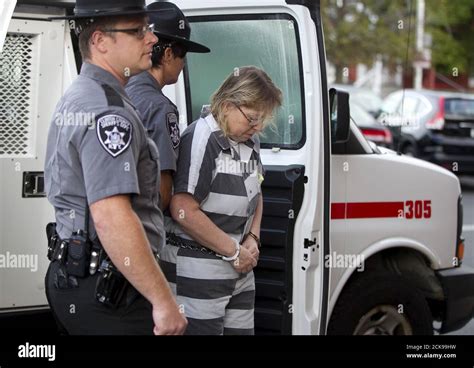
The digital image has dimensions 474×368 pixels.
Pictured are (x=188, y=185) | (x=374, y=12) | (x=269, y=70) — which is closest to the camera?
(x=188, y=185)

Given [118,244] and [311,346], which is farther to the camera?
[311,346]

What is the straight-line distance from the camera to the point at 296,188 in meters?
3.95

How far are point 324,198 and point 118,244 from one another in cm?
144

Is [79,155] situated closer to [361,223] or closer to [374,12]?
[361,223]

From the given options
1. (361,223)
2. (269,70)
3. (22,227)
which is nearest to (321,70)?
(269,70)

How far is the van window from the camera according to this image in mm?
4051

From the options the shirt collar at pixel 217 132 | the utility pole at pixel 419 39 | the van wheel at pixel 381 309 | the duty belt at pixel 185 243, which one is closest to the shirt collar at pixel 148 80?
the shirt collar at pixel 217 132

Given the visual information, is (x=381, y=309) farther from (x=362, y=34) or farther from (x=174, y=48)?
(x=362, y=34)

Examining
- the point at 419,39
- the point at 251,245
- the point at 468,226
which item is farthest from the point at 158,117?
the point at 419,39

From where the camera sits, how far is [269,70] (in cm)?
407

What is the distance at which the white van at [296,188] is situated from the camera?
3.78m

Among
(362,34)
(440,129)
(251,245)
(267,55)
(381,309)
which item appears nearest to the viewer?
(251,245)

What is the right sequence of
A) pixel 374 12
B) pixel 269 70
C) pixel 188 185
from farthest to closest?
pixel 374 12 < pixel 269 70 < pixel 188 185

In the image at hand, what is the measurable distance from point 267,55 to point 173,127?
2.70 feet
